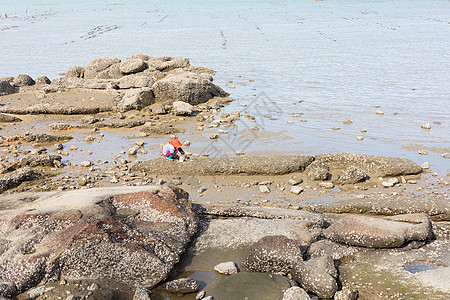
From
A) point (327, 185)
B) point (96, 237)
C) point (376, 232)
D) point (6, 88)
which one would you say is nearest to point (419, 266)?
point (376, 232)

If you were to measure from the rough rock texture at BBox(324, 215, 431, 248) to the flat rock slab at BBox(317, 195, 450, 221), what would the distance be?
3.94 ft

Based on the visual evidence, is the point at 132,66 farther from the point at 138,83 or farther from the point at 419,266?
the point at 419,266

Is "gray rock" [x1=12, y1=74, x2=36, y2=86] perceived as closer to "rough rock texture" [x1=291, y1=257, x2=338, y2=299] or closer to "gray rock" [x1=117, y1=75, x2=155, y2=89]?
"gray rock" [x1=117, y1=75, x2=155, y2=89]

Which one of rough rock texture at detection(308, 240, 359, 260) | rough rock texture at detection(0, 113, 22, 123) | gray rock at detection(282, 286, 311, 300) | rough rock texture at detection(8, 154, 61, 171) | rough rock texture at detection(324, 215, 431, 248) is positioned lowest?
rough rock texture at detection(0, 113, 22, 123)

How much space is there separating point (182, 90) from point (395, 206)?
34.7 ft

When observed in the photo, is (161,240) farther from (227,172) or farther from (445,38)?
(445,38)

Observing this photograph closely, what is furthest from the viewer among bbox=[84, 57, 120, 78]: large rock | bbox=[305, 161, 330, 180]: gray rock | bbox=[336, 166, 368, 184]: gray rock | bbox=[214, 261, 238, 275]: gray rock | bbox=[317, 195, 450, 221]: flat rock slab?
bbox=[84, 57, 120, 78]: large rock

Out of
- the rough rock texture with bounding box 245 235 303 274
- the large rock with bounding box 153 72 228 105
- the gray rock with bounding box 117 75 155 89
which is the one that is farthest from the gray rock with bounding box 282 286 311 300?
the gray rock with bounding box 117 75 155 89

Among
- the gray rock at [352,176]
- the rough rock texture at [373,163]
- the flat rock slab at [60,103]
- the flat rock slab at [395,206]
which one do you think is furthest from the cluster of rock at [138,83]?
the flat rock slab at [395,206]

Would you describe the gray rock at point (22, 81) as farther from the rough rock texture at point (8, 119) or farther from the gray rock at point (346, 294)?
the gray rock at point (346, 294)

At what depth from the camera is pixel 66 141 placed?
13867 millimetres

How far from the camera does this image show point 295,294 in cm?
629

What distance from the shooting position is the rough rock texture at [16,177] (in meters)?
10.5

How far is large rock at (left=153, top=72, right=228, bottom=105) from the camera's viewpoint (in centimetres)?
1755
